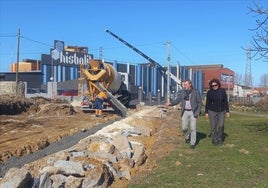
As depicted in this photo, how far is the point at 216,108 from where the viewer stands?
12.9 m

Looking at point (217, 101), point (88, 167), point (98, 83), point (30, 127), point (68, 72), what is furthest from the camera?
point (68, 72)

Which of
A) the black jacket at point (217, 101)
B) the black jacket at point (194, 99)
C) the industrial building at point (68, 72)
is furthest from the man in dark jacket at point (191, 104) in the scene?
the industrial building at point (68, 72)

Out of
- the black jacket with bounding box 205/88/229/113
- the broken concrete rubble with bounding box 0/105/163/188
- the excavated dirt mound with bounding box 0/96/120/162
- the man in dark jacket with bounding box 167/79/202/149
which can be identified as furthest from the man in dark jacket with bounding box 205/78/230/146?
the excavated dirt mound with bounding box 0/96/120/162

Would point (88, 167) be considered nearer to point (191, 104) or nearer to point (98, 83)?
point (191, 104)

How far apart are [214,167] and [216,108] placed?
3785mm

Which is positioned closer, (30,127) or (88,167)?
(88,167)

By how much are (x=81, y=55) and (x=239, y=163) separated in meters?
77.6

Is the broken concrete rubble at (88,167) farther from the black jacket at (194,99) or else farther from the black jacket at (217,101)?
the black jacket at (217,101)

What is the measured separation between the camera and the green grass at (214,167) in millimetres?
7957

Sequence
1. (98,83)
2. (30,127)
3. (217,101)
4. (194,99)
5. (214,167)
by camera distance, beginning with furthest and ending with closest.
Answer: (98,83)
(30,127)
(217,101)
(194,99)
(214,167)

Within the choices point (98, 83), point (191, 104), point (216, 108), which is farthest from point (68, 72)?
point (191, 104)

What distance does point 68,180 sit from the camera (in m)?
7.35

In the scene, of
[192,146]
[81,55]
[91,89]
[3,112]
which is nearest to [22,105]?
[3,112]

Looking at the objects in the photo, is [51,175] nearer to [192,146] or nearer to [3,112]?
[192,146]
